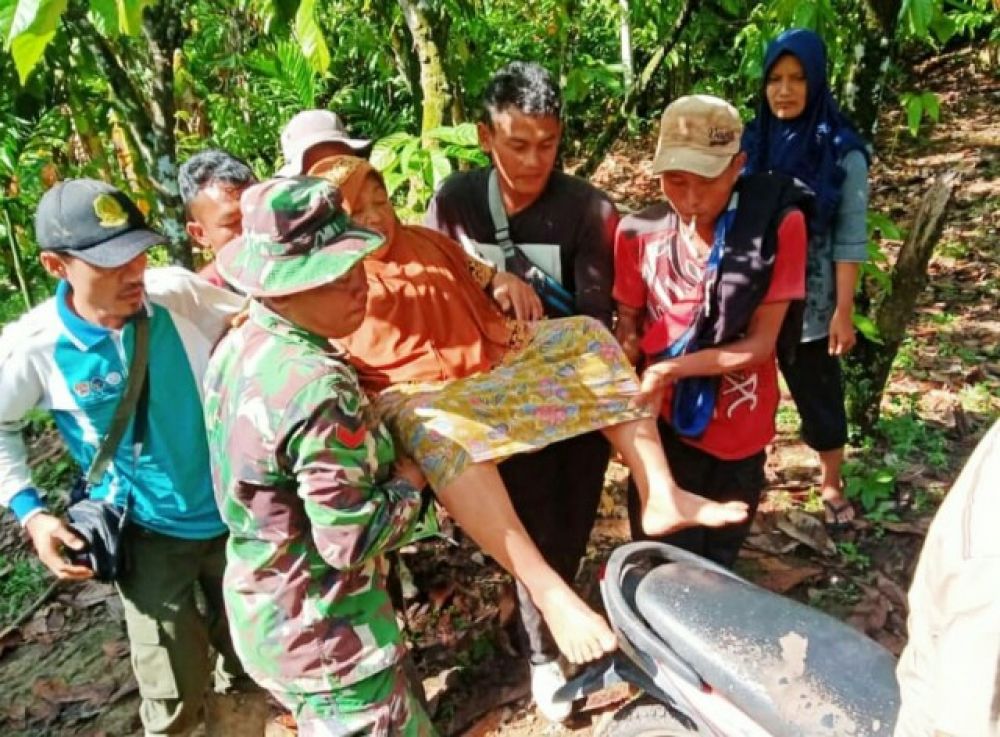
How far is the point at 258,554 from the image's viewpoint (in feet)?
6.17

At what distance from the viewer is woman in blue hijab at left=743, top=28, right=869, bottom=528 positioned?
9.50ft

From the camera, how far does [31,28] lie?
4.47 feet

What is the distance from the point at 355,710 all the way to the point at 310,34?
5.09 ft

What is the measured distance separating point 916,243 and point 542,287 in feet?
5.99

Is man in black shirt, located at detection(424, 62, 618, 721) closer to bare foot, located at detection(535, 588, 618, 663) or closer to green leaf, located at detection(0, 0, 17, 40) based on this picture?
bare foot, located at detection(535, 588, 618, 663)

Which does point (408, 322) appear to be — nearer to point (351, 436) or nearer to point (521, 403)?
point (521, 403)

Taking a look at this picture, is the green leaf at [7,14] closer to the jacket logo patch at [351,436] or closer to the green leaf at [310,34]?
the green leaf at [310,34]

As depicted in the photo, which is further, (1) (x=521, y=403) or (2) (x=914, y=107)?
(2) (x=914, y=107)

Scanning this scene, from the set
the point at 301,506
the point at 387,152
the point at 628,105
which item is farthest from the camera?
the point at 628,105

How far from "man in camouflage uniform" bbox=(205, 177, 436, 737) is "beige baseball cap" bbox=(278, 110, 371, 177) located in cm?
67


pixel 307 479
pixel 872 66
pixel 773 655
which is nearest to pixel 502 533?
pixel 307 479

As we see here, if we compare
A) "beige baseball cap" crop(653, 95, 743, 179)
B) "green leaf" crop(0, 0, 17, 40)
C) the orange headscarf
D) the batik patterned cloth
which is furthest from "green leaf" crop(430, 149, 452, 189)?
"green leaf" crop(0, 0, 17, 40)

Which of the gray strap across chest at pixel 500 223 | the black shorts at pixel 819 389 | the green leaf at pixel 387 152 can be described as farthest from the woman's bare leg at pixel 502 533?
the black shorts at pixel 819 389

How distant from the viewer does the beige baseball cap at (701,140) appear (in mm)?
2252
